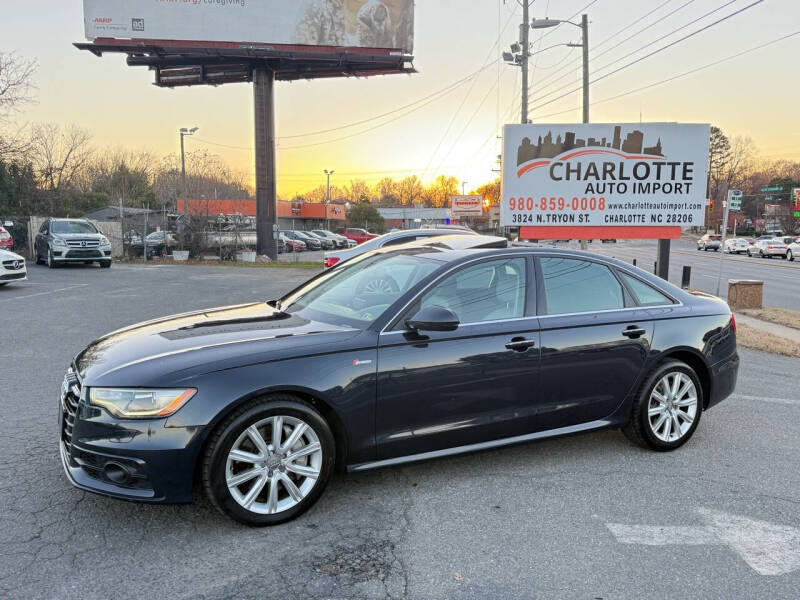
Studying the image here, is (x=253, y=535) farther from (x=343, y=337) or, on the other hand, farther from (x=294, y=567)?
(x=343, y=337)

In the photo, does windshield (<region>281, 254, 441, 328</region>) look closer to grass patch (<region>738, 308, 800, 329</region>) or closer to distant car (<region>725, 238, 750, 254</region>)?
grass patch (<region>738, 308, 800, 329</region>)

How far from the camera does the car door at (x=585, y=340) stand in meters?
4.05

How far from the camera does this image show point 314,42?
1313 inches

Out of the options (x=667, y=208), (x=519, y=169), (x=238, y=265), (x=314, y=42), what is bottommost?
(x=238, y=265)

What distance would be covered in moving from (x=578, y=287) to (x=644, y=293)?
651 mm

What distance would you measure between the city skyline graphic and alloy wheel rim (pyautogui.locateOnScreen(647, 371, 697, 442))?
9312 mm

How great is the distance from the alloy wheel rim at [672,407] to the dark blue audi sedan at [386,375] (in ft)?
Result: 0.04

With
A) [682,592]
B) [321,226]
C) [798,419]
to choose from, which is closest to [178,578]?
[682,592]

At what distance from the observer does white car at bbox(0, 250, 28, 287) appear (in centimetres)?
1396

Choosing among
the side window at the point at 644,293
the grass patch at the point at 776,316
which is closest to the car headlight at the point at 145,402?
the side window at the point at 644,293

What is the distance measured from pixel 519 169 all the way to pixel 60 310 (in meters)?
9.87

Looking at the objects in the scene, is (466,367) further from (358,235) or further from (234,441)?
(358,235)

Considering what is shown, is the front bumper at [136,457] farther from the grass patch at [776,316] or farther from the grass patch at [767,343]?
the grass patch at [776,316]

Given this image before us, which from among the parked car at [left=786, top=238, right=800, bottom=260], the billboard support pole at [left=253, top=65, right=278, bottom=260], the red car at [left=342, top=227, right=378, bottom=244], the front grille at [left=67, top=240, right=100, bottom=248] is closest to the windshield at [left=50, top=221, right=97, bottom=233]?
the front grille at [left=67, top=240, right=100, bottom=248]
